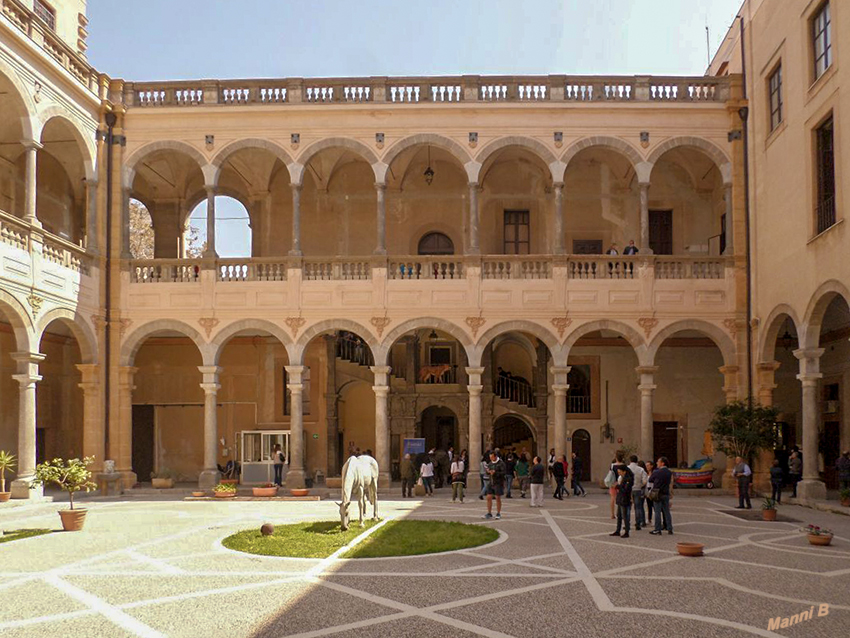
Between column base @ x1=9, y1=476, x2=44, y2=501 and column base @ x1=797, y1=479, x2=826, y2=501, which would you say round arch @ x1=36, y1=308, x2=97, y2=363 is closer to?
column base @ x1=9, y1=476, x2=44, y2=501

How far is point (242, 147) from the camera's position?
25.4 meters

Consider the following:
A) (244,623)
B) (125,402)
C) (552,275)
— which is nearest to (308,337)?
(125,402)

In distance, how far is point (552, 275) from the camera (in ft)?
81.2

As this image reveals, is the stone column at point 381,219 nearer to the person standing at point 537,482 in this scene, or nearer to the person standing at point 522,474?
the person standing at point 522,474

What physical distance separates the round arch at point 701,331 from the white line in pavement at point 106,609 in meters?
17.0

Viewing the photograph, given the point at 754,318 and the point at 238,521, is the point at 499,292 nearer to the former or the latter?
the point at 754,318

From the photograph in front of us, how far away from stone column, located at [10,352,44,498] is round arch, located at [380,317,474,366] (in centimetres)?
852

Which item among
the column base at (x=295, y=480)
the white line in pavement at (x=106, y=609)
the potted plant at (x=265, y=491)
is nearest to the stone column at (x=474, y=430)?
the column base at (x=295, y=480)

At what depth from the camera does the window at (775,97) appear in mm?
22562

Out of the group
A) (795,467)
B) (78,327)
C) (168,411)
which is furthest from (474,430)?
(168,411)

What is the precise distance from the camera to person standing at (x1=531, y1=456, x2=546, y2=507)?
19.6 meters

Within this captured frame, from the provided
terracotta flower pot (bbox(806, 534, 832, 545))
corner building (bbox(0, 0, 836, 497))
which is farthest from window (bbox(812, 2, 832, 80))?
terracotta flower pot (bbox(806, 534, 832, 545))

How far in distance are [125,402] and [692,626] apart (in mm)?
19164

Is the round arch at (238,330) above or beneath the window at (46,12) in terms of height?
beneath
